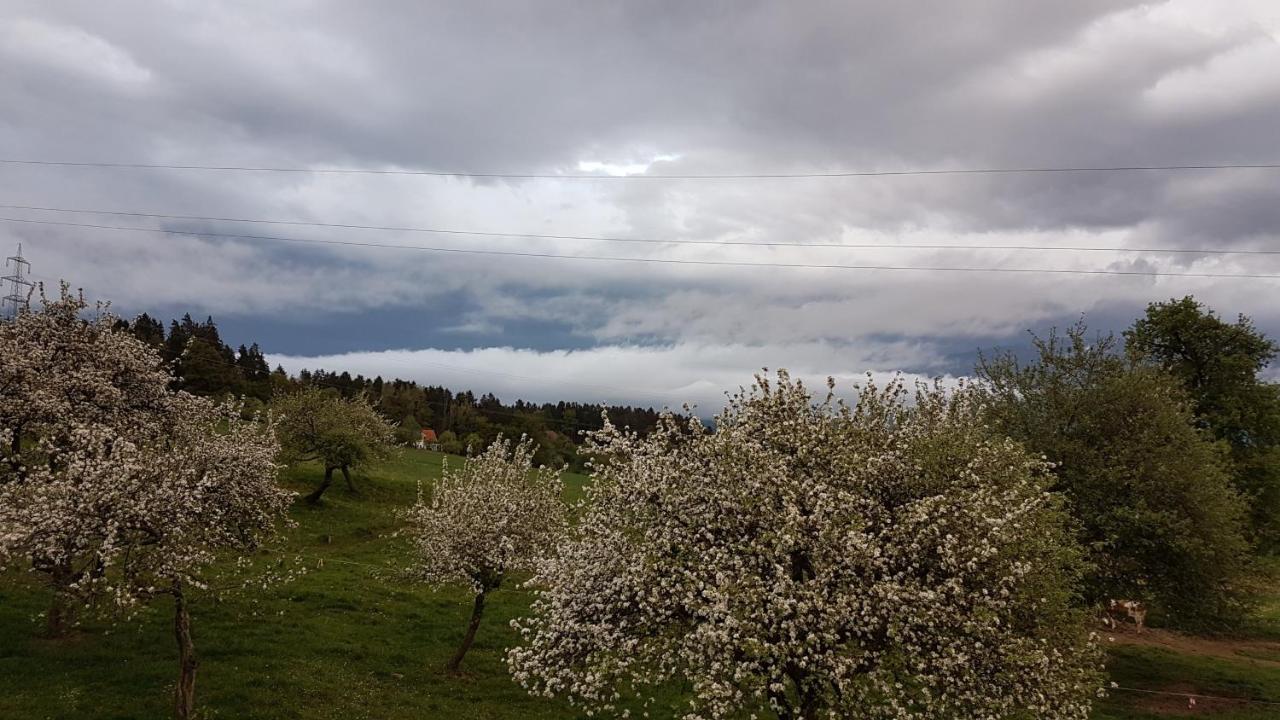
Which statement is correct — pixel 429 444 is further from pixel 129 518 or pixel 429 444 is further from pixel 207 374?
pixel 129 518

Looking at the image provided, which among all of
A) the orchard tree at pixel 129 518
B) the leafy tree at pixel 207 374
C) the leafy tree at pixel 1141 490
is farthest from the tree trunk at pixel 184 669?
the leafy tree at pixel 207 374

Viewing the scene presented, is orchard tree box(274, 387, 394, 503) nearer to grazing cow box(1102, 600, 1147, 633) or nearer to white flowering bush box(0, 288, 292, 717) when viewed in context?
white flowering bush box(0, 288, 292, 717)

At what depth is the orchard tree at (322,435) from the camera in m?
55.0

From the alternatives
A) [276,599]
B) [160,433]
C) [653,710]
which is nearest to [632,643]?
[653,710]

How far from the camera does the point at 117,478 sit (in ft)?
61.5

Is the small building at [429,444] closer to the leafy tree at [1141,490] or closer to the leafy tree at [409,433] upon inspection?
the leafy tree at [409,433]

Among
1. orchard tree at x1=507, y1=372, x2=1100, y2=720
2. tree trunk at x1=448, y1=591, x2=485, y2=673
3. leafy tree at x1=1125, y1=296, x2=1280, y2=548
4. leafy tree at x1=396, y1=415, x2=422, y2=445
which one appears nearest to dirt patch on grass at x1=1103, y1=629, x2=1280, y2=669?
leafy tree at x1=1125, y1=296, x2=1280, y2=548

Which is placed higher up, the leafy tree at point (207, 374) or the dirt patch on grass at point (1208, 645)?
the leafy tree at point (207, 374)

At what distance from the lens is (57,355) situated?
27.4 m

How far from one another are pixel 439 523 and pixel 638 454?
12265 millimetres

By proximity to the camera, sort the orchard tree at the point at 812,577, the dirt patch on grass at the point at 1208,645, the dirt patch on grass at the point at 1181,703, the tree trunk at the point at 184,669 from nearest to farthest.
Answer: the orchard tree at the point at 812,577 < the tree trunk at the point at 184,669 < the dirt patch on grass at the point at 1181,703 < the dirt patch on grass at the point at 1208,645

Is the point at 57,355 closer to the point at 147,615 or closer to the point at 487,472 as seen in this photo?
the point at 147,615

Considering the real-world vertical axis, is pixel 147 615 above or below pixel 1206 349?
below

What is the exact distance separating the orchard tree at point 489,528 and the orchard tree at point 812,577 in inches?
298
